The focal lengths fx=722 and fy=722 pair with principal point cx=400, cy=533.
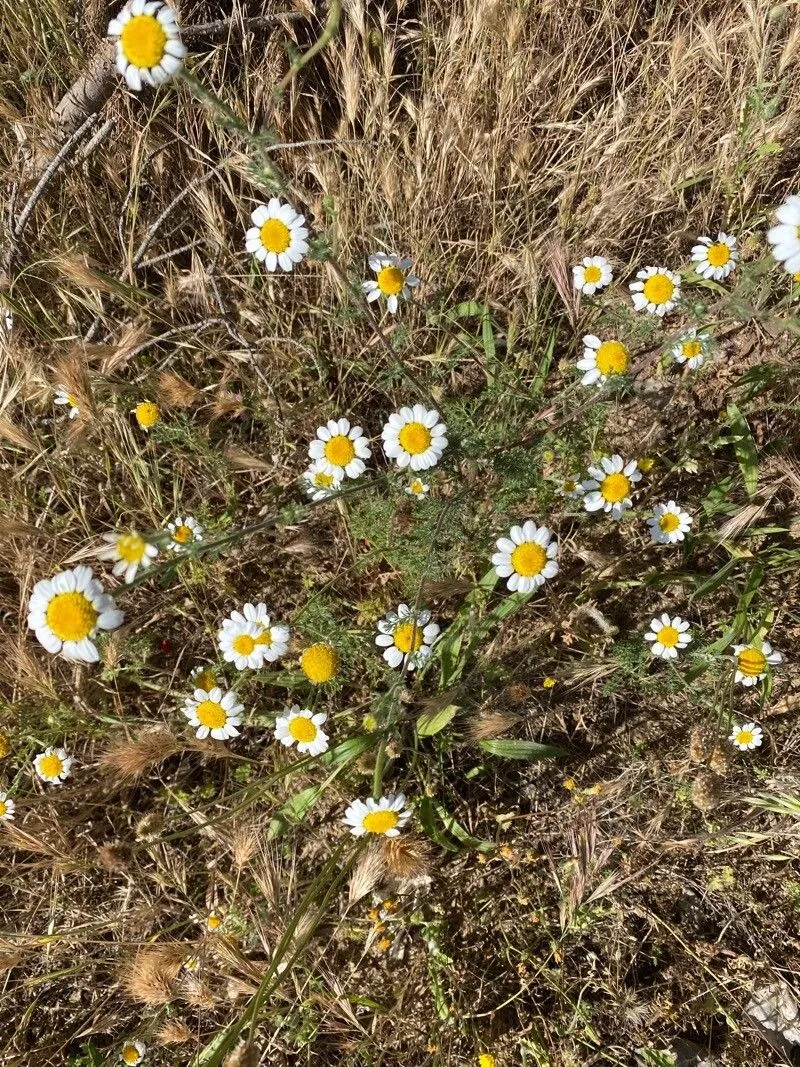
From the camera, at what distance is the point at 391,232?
2.95m

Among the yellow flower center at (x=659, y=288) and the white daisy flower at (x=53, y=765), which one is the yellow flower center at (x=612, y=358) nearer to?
the yellow flower center at (x=659, y=288)

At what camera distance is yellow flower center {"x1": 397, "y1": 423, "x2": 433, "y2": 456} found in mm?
2354

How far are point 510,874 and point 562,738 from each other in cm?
57

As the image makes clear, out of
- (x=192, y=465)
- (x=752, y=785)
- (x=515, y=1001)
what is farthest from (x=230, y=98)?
(x=515, y=1001)

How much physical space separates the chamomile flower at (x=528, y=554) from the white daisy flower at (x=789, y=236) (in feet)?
3.25

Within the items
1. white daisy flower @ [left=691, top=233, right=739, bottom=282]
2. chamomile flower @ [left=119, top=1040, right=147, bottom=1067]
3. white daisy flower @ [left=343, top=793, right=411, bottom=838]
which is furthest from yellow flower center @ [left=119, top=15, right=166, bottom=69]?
chamomile flower @ [left=119, top=1040, right=147, bottom=1067]

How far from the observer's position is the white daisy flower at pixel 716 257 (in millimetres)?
2746

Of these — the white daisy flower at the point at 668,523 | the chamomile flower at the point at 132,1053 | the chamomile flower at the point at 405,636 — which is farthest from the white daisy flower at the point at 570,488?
the chamomile flower at the point at 132,1053

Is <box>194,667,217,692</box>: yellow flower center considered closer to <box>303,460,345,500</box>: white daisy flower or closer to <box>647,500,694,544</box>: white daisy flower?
<box>303,460,345,500</box>: white daisy flower

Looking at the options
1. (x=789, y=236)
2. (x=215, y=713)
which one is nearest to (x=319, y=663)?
(x=215, y=713)

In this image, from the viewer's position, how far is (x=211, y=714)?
2.62m

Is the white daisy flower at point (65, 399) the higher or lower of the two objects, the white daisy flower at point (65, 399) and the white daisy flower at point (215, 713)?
the higher

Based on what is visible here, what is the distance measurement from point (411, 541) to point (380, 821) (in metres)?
0.96

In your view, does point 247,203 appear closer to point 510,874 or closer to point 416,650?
point 416,650
